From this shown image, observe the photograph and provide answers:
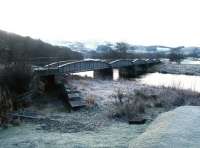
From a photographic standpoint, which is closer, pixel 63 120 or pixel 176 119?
pixel 176 119

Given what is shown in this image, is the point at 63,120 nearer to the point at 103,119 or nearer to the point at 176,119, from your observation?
the point at 103,119

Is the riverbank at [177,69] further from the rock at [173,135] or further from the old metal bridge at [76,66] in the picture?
the rock at [173,135]

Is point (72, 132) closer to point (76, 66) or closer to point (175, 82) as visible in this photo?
point (76, 66)

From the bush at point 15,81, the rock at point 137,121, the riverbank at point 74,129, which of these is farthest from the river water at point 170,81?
the rock at point 137,121

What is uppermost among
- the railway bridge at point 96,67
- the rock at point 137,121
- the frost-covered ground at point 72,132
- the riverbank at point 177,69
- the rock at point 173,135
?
the railway bridge at point 96,67

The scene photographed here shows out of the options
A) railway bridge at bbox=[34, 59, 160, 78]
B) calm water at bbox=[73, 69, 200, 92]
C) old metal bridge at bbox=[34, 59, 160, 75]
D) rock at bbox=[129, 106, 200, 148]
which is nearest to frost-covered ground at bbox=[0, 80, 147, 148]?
rock at bbox=[129, 106, 200, 148]

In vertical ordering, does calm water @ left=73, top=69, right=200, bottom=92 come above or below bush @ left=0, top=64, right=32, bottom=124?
below

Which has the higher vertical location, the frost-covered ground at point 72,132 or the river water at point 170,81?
the river water at point 170,81

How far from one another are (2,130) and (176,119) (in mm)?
6037

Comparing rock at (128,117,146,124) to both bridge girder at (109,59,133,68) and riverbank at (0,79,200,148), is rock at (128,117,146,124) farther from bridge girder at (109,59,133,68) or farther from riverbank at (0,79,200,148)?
bridge girder at (109,59,133,68)

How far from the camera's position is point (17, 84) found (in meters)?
15.5

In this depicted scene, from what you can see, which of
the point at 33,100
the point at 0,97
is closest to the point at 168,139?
the point at 0,97

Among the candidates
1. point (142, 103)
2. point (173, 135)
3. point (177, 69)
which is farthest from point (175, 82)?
point (177, 69)

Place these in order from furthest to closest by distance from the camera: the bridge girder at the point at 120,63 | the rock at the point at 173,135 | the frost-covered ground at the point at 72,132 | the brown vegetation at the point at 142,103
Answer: the bridge girder at the point at 120,63 < the brown vegetation at the point at 142,103 < the frost-covered ground at the point at 72,132 < the rock at the point at 173,135
